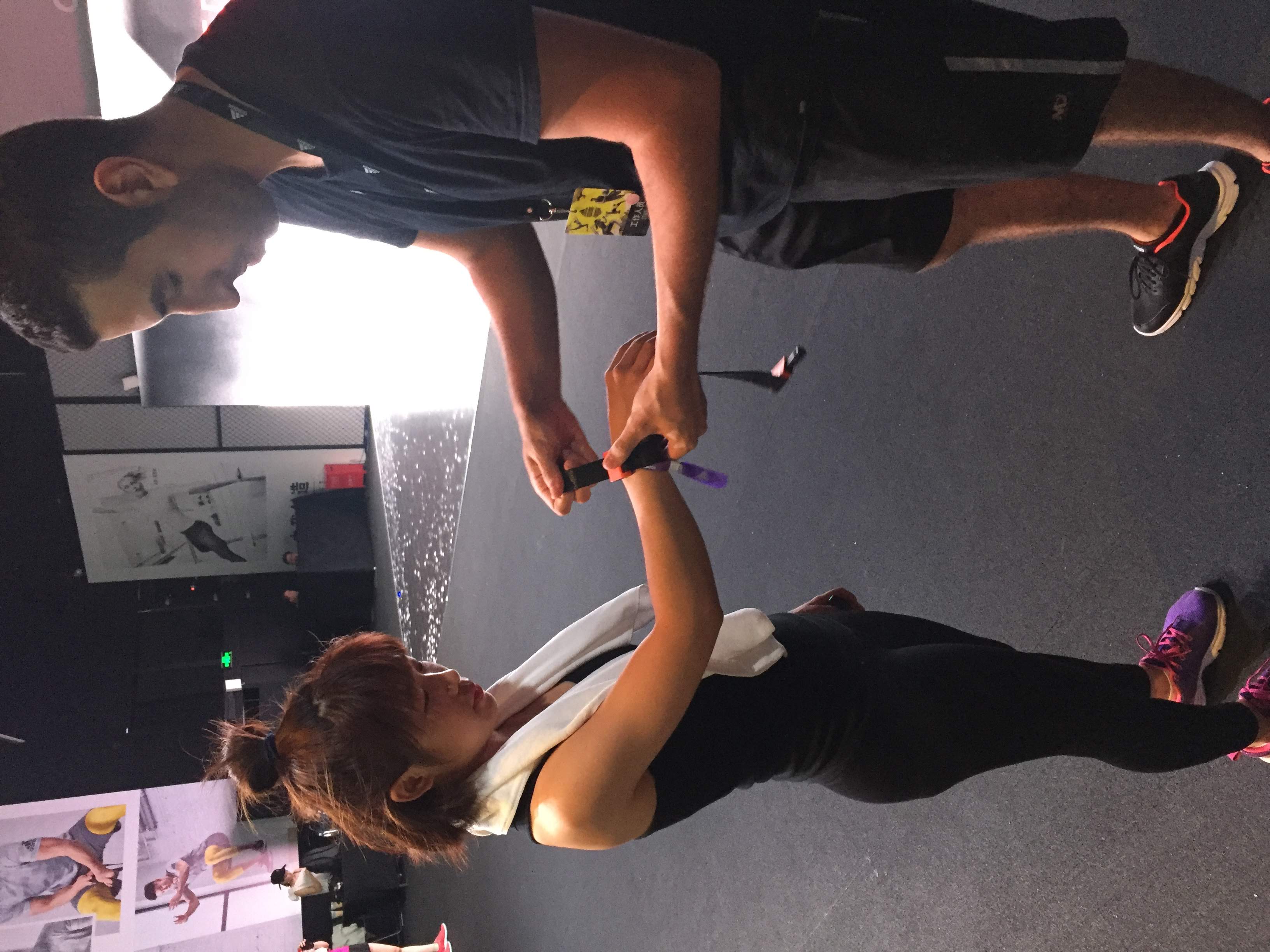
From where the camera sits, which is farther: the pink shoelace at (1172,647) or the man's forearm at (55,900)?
the man's forearm at (55,900)

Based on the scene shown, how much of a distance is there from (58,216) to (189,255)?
11 centimetres

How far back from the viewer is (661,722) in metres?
0.82

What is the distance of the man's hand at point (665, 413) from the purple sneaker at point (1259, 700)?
0.90m

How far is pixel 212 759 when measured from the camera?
43.0 inches

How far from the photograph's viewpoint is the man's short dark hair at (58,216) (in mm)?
763

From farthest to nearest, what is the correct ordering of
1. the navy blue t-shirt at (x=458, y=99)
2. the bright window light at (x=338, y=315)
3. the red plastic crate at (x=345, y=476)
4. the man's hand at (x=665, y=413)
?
the red plastic crate at (x=345, y=476), the bright window light at (x=338, y=315), the man's hand at (x=665, y=413), the navy blue t-shirt at (x=458, y=99)

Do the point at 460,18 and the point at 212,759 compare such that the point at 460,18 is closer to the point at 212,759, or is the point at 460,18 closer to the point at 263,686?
the point at 212,759

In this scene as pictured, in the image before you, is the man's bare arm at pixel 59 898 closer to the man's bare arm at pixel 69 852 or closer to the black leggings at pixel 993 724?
the man's bare arm at pixel 69 852

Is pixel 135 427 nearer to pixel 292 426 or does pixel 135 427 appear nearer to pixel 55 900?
pixel 292 426

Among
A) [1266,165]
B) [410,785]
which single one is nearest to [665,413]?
[410,785]

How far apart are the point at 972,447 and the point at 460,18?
4.19ft

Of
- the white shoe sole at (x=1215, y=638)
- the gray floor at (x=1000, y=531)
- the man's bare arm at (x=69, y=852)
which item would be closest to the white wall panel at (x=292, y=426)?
the man's bare arm at (x=69, y=852)

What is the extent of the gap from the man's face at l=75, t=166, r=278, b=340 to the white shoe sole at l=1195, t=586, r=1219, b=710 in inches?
54.8

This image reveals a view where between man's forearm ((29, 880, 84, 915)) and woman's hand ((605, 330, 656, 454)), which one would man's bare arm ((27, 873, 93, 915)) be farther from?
woman's hand ((605, 330, 656, 454))
